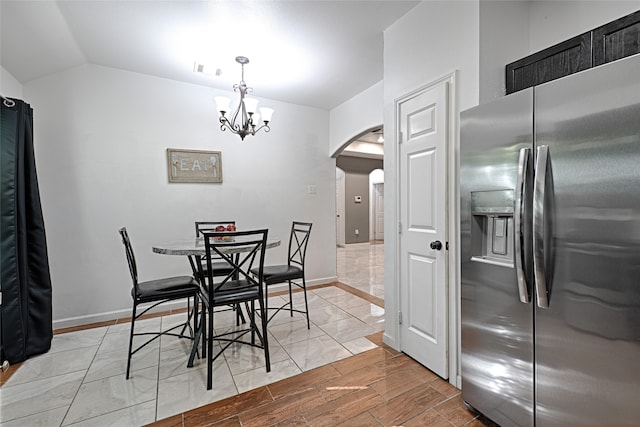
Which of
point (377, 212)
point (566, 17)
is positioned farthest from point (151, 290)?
point (377, 212)

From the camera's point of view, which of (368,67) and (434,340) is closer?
(434,340)

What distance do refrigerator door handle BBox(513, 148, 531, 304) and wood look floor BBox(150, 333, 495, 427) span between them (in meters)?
0.87

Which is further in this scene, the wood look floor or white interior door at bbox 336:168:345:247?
white interior door at bbox 336:168:345:247

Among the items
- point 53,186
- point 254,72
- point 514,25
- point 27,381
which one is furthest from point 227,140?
point 514,25

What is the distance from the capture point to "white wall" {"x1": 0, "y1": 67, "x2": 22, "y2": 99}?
2481 mm

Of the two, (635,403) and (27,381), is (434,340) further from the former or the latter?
(27,381)

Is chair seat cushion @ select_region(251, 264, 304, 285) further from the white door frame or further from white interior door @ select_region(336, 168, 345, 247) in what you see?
white interior door @ select_region(336, 168, 345, 247)

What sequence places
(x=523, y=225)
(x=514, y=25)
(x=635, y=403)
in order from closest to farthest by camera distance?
(x=635, y=403) → (x=523, y=225) → (x=514, y=25)

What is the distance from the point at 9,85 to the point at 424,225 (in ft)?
12.5

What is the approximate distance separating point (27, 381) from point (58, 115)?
2.49m

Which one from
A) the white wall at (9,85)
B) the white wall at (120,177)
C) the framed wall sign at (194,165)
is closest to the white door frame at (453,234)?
the white wall at (120,177)

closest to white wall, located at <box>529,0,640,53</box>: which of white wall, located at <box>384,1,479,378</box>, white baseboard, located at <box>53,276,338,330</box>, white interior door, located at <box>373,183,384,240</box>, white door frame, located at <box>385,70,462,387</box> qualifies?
white wall, located at <box>384,1,479,378</box>

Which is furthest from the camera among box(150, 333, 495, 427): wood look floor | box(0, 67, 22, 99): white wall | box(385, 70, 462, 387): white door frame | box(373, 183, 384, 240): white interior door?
box(373, 183, 384, 240): white interior door

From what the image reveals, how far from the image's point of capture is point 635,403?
1.07 m
